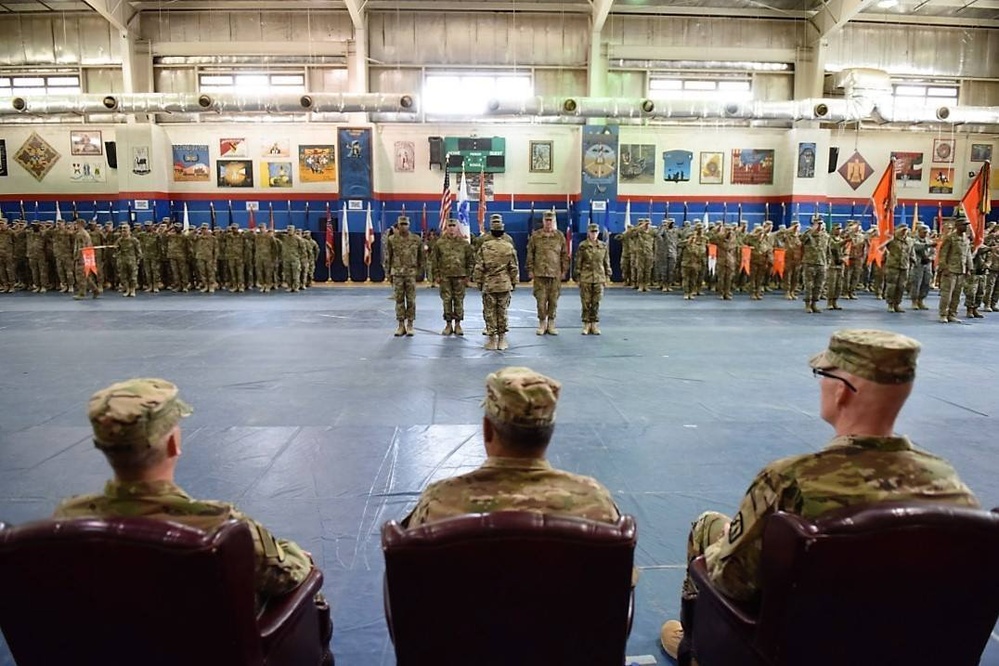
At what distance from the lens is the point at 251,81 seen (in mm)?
18266

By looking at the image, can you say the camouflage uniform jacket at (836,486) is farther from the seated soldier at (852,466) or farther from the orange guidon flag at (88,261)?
the orange guidon flag at (88,261)

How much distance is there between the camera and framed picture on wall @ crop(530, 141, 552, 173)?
18.6 metres

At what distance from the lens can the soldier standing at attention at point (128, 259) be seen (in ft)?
50.0

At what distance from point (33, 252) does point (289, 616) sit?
17.5 metres

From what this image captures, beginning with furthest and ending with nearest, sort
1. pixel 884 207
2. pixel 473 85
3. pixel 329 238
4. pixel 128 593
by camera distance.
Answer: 1. pixel 473 85
2. pixel 329 238
3. pixel 884 207
4. pixel 128 593

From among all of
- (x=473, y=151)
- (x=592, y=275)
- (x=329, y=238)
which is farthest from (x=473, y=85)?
(x=592, y=275)

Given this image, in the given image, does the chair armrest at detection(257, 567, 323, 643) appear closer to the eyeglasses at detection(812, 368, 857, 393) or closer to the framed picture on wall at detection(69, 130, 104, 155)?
the eyeglasses at detection(812, 368, 857, 393)

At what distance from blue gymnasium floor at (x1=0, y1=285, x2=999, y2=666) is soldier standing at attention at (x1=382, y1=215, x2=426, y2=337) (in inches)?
20.7

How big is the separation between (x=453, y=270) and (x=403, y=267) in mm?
695

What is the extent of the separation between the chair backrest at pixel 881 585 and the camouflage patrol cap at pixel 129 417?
1.50m

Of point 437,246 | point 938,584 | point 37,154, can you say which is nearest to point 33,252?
point 37,154

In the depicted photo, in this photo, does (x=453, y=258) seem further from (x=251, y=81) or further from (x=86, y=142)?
(x=86, y=142)

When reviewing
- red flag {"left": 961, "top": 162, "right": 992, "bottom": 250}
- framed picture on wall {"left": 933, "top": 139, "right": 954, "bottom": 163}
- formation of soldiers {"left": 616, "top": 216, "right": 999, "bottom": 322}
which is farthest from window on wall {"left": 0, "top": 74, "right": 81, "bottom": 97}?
framed picture on wall {"left": 933, "top": 139, "right": 954, "bottom": 163}

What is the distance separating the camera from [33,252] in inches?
627
